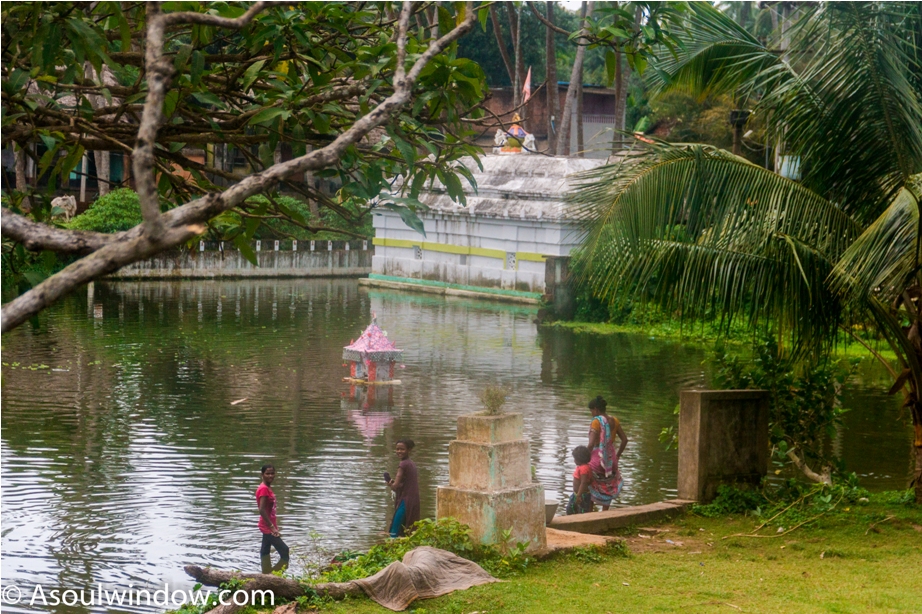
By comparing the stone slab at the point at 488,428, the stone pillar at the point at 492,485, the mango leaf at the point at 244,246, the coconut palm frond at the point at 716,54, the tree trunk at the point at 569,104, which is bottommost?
the stone pillar at the point at 492,485

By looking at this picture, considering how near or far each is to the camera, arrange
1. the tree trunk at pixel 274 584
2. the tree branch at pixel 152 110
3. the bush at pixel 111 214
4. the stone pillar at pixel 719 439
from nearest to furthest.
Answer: the tree branch at pixel 152 110, the tree trunk at pixel 274 584, the stone pillar at pixel 719 439, the bush at pixel 111 214

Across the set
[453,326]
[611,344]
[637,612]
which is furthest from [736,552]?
[453,326]

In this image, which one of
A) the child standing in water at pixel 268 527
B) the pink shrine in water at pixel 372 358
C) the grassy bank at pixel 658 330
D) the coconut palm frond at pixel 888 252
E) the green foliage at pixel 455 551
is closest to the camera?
the green foliage at pixel 455 551

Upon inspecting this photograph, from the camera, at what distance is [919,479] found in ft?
30.9

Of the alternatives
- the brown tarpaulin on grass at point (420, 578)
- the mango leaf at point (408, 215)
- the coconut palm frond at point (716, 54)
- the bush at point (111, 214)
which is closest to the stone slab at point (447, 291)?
the bush at point (111, 214)

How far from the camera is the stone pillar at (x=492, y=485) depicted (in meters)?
7.56

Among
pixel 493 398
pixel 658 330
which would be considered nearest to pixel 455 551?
pixel 493 398

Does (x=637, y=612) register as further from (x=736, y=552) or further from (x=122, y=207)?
(x=122, y=207)

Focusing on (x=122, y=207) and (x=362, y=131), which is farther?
(x=122, y=207)

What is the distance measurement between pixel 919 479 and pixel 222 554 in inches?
240

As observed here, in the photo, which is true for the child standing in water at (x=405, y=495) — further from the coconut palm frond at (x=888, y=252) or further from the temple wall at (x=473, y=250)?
the temple wall at (x=473, y=250)

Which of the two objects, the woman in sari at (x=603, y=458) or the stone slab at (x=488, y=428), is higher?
the stone slab at (x=488, y=428)

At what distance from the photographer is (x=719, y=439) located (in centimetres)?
987

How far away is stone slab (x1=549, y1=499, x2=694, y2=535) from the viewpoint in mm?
9016
